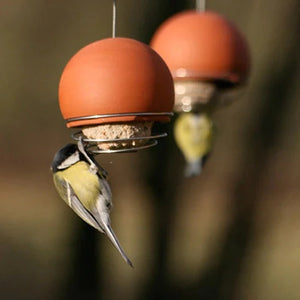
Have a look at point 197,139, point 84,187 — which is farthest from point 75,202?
point 197,139

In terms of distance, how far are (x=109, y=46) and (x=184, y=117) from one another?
2.00 m

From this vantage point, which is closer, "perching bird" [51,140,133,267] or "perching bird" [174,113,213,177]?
"perching bird" [51,140,133,267]

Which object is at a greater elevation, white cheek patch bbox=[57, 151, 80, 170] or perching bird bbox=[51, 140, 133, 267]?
white cheek patch bbox=[57, 151, 80, 170]

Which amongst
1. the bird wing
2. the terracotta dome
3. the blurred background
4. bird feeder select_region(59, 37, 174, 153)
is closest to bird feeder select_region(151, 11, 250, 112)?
the terracotta dome

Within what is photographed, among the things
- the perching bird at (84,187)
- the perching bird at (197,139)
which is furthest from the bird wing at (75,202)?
the perching bird at (197,139)

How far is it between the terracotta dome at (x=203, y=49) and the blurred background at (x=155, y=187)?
2007 mm

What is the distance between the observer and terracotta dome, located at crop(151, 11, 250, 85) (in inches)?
116

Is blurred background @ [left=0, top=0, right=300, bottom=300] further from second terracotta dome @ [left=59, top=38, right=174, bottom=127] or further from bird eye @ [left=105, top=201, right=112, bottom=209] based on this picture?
second terracotta dome @ [left=59, top=38, right=174, bottom=127]

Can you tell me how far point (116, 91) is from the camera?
6.85 ft

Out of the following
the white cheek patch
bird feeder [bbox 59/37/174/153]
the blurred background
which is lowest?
the blurred background

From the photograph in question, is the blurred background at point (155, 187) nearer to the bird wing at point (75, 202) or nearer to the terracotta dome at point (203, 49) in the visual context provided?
the terracotta dome at point (203, 49)

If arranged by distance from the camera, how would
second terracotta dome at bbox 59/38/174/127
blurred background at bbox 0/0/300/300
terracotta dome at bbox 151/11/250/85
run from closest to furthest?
second terracotta dome at bbox 59/38/174/127, terracotta dome at bbox 151/11/250/85, blurred background at bbox 0/0/300/300

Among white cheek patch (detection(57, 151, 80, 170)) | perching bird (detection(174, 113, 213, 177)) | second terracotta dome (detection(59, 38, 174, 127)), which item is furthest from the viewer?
perching bird (detection(174, 113, 213, 177))

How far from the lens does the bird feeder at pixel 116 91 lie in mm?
2092
